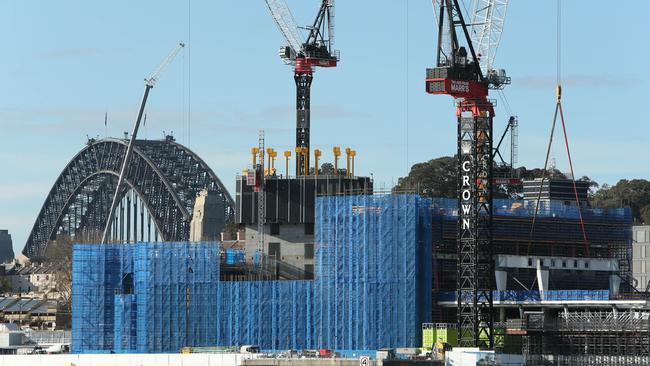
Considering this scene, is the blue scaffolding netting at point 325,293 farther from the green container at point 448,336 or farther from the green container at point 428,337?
the green container at point 448,336

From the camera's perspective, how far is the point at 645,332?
172 metres

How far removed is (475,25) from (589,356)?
36.6m

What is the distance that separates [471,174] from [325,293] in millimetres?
21989

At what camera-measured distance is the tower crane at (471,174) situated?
177250 millimetres

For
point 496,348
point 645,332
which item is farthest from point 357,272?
point 645,332

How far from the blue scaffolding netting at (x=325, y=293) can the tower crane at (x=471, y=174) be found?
744 cm

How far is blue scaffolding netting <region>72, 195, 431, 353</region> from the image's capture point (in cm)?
18638

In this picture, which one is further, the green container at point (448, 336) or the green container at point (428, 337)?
the green container at point (428, 337)

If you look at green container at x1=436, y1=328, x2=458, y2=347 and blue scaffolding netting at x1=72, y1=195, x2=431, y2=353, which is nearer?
green container at x1=436, y1=328, x2=458, y2=347

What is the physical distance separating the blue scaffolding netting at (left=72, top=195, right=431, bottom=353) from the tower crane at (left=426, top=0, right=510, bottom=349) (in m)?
7.44

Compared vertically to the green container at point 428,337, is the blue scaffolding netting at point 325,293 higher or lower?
higher

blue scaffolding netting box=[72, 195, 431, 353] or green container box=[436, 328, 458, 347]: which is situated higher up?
blue scaffolding netting box=[72, 195, 431, 353]

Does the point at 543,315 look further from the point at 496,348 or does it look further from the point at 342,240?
the point at 342,240

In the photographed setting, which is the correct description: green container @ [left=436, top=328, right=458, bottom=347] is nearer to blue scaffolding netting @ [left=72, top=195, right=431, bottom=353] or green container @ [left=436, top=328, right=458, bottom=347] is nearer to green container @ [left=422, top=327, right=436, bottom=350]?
green container @ [left=422, top=327, right=436, bottom=350]
